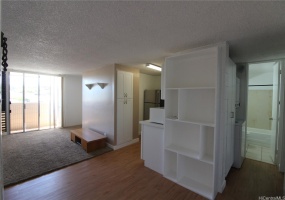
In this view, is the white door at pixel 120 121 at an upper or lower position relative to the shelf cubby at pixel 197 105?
lower

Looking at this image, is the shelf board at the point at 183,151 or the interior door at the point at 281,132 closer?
the shelf board at the point at 183,151

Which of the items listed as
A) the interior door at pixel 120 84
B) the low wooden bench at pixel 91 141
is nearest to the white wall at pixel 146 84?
the interior door at pixel 120 84

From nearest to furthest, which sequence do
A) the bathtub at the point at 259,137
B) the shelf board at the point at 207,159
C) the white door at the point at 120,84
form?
the shelf board at the point at 207,159 < the white door at the point at 120,84 < the bathtub at the point at 259,137

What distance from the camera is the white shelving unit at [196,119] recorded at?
2.21 meters

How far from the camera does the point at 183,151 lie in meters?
2.51

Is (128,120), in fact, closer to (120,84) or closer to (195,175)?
(120,84)

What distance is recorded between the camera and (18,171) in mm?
2807

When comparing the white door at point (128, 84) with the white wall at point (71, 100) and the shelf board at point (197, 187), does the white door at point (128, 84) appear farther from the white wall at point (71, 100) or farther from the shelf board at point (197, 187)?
the white wall at point (71, 100)

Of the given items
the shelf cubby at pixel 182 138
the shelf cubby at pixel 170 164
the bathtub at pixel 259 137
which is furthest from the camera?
the bathtub at pixel 259 137

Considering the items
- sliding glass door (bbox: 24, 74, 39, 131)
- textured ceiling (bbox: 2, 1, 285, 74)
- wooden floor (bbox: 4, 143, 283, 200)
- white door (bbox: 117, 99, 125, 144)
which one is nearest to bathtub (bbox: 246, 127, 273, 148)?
wooden floor (bbox: 4, 143, 283, 200)

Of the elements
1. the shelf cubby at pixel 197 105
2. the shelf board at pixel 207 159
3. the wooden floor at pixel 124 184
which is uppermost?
the shelf cubby at pixel 197 105

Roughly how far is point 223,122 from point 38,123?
22.9 feet

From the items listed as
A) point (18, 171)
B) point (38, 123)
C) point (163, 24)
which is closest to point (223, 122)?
point (163, 24)

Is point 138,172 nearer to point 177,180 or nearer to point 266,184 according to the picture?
point 177,180
